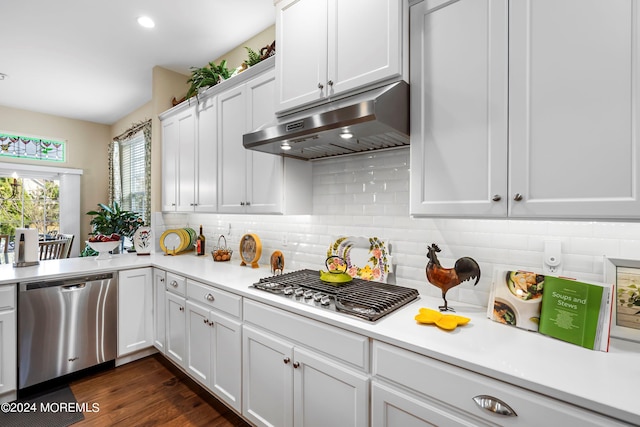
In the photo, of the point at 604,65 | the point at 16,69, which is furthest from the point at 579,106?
the point at 16,69

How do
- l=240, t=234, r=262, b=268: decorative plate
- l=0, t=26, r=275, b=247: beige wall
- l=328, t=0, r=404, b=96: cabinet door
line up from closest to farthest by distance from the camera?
l=328, t=0, r=404, b=96: cabinet door < l=240, t=234, r=262, b=268: decorative plate < l=0, t=26, r=275, b=247: beige wall

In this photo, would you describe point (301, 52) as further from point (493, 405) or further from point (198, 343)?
point (198, 343)

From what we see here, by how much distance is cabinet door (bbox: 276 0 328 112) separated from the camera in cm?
172

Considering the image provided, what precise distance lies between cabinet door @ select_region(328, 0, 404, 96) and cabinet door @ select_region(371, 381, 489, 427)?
137cm

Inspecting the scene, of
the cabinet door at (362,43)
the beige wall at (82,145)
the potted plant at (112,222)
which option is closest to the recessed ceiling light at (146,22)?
the cabinet door at (362,43)

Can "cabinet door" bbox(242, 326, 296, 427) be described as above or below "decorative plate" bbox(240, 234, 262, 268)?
below

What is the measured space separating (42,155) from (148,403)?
4619 millimetres

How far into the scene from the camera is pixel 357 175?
6.75ft

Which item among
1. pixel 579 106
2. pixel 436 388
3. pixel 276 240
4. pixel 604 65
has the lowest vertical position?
pixel 436 388

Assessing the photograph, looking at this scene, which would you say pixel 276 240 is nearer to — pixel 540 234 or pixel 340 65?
pixel 340 65

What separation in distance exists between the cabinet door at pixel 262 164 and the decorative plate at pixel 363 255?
493 mm

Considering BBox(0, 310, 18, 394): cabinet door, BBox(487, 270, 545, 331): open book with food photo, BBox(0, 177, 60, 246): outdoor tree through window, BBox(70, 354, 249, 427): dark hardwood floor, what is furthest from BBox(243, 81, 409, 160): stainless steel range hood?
BBox(0, 177, 60, 246): outdoor tree through window

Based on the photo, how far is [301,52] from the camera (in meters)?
1.81

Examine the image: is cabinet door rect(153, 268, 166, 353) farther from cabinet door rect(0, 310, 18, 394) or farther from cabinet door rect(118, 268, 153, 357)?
cabinet door rect(0, 310, 18, 394)
